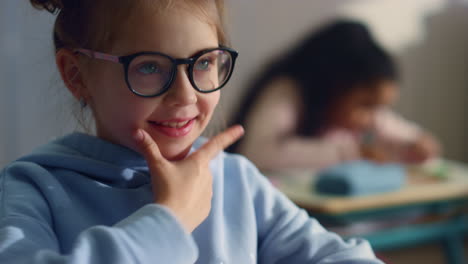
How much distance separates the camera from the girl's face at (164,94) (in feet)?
1.92

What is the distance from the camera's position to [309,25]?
2230 millimetres

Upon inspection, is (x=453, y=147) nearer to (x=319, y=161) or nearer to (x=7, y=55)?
(x=319, y=161)

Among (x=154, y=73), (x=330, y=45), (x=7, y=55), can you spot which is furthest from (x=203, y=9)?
(x=330, y=45)

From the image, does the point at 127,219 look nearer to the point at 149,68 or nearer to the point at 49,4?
the point at 149,68

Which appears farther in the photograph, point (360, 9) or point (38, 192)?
point (360, 9)

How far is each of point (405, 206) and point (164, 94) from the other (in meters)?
1.41

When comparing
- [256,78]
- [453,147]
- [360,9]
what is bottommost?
[453,147]

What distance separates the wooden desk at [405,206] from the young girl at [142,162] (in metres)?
1.01

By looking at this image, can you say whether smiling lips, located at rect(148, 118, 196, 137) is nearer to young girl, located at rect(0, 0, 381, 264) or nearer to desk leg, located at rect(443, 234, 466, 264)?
young girl, located at rect(0, 0, 381, 264)

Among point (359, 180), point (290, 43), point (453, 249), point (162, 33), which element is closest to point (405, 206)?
point (359, 180)

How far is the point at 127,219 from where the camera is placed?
521 millimetres

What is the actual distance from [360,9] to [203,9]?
6.09 feet

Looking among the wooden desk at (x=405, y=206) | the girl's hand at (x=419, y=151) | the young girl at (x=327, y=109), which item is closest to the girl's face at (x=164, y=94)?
the wooden desk at (x=405, y=206)

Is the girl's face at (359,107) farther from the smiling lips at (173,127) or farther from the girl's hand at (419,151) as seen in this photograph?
the smiling lips at (173,127)
